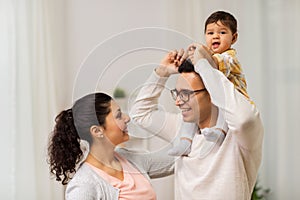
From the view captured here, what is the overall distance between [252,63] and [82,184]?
1797mm

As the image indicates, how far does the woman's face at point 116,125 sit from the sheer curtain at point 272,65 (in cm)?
170

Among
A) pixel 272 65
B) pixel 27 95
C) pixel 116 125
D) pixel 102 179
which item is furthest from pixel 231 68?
pixel 272 65

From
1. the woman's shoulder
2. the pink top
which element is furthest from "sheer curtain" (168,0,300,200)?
the woman's shoulder

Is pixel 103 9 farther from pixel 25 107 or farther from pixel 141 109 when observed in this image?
pixel 141 109

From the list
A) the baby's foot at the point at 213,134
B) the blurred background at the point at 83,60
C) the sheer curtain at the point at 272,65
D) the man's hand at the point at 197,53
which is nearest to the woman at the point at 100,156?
the baby's foot at the point at 213,134

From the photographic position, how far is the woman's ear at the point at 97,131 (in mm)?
1136

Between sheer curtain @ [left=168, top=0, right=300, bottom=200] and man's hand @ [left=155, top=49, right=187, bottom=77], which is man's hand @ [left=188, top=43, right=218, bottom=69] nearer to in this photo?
man's hand @ [left=155, top=49, right=187, bottom=77]

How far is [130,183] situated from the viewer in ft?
4.03

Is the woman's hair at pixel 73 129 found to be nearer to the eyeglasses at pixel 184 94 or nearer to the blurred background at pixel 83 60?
the eyeglasses at pixel 184 94

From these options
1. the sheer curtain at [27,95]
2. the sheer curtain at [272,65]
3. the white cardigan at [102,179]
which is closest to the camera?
the white cardigan at [102,179]

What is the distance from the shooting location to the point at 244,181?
122cm

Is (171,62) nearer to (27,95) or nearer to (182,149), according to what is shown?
(182,149)

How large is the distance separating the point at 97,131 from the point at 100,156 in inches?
4.0

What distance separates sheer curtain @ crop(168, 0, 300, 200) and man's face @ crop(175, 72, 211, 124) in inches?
64.1
